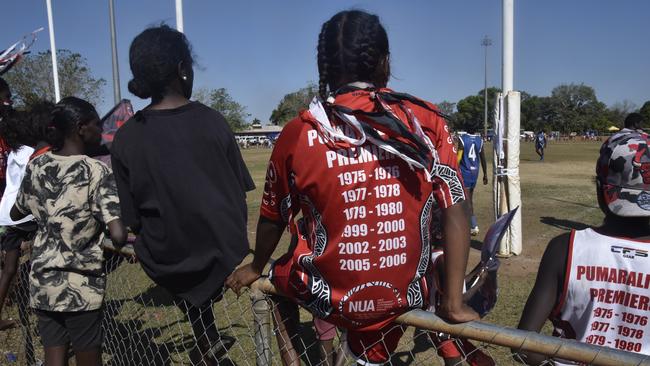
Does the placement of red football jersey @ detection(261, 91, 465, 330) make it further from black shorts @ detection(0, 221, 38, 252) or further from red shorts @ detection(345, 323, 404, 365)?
black shorts @ detection(0, 221, 38, 252)

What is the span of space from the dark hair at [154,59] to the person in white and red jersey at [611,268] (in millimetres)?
1753

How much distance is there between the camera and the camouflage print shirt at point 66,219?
2.51 meters

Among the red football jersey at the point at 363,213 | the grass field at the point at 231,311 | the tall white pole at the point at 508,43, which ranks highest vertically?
the tall white pole at the point at 508,43

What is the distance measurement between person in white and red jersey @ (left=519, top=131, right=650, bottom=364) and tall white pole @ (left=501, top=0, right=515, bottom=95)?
17.0 ft

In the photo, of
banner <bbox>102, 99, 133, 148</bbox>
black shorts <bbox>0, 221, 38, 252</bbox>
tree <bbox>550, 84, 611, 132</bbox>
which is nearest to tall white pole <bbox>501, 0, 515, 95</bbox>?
banner <bbox>102, 99, 133, 148</bbox>

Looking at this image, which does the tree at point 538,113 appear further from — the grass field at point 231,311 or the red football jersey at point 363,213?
the red football jersey at point 363,213

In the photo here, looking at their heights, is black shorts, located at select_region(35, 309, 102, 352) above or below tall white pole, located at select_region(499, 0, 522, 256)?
below

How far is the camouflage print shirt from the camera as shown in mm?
2506

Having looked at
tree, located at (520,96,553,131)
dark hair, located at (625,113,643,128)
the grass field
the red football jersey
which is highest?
tree, located at (520,96,553,131)

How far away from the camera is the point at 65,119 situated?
2.59m

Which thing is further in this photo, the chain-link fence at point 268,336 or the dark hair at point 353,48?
the dark hair at point 353,48

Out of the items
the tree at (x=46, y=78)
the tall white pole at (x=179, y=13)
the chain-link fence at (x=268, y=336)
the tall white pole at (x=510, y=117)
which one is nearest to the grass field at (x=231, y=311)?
the chain-link fence at (x=268, y=336)

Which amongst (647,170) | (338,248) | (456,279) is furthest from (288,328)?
(647,170)

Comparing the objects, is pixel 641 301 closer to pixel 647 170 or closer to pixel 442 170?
pixel 647 170
